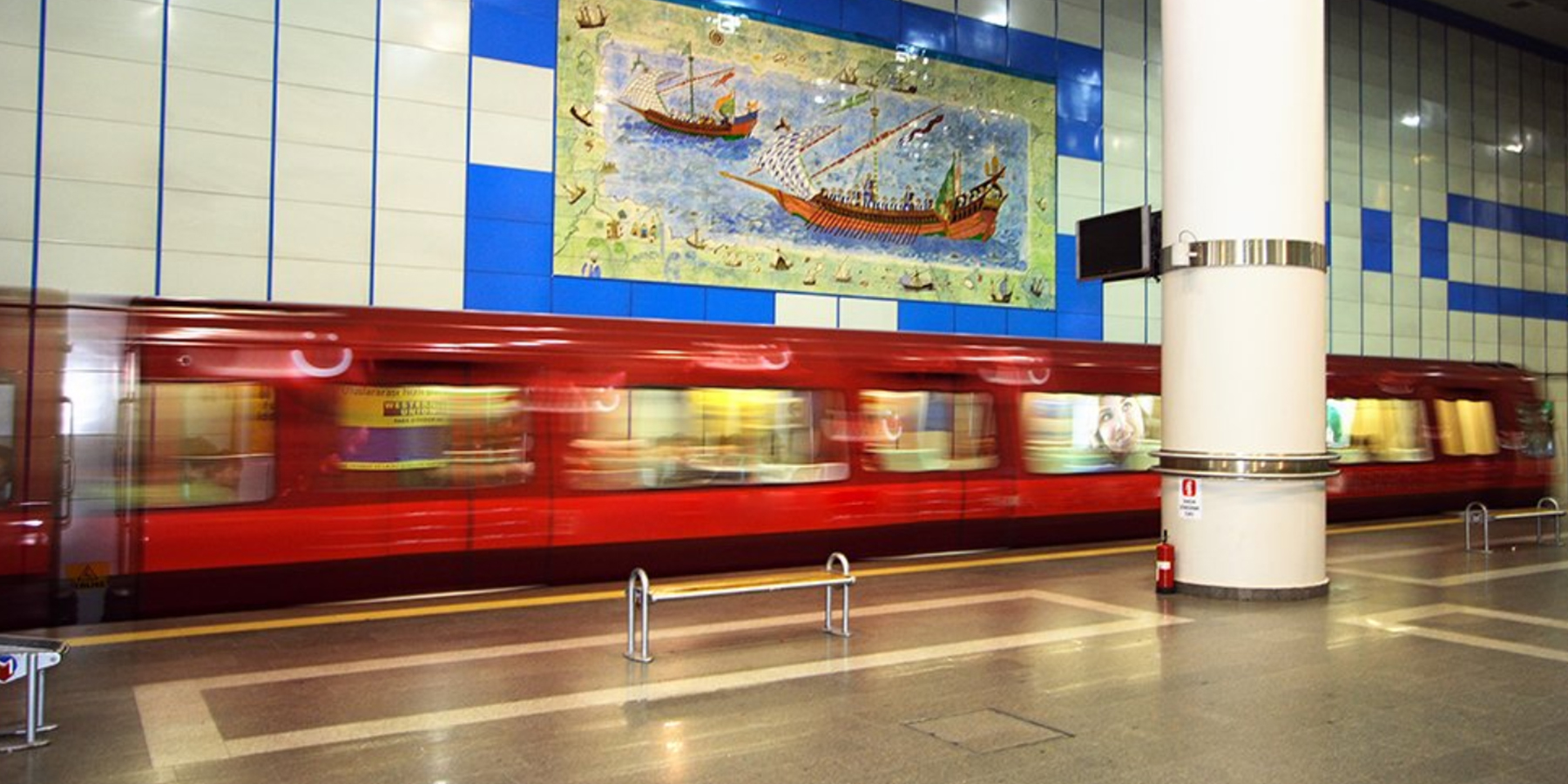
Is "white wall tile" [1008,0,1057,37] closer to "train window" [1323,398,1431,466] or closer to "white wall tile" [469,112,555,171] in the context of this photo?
"train window" [1323,398,1431,466]

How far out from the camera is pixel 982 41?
50.8ft

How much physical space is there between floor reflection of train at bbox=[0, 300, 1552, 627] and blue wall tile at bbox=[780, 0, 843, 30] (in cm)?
503

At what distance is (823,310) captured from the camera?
1412cm

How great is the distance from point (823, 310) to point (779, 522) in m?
4.58

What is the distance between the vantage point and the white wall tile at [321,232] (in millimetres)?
11148

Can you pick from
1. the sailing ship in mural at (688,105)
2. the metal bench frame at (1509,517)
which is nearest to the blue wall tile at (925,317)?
the sailing ship in mural at (688,105)

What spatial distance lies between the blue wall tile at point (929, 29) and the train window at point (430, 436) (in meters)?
8.32

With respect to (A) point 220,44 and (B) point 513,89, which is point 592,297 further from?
(A) point 220,44

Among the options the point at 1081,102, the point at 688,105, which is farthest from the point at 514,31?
the point at 1081,102

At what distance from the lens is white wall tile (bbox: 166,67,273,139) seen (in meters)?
10.7

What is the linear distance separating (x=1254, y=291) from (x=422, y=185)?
26.6 ft

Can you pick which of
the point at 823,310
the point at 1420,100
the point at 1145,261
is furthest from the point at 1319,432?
the point at 1420,100

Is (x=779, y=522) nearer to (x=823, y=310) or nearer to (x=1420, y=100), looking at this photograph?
Answer: (x=823, y=310)

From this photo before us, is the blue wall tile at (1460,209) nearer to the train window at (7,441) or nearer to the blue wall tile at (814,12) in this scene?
the blue wall tile at (814,12)
